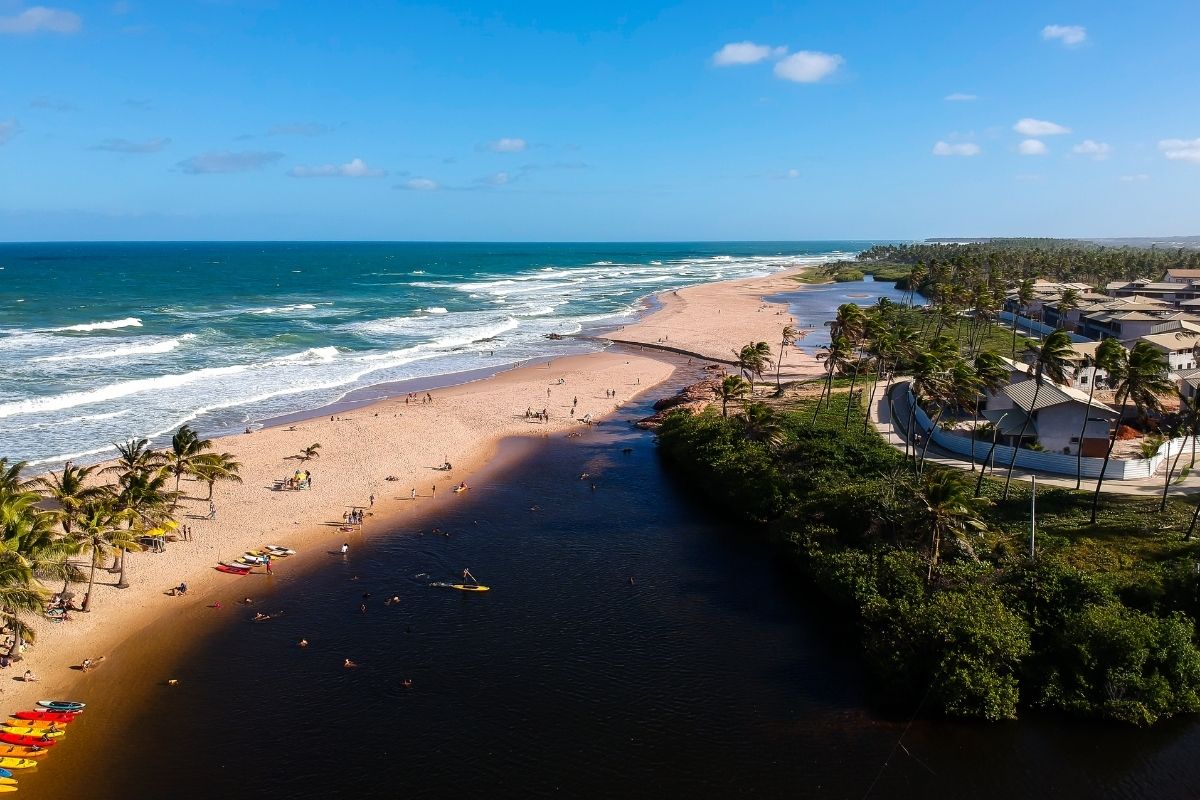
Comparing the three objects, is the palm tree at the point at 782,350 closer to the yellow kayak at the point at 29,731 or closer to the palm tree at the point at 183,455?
the palm tree at the point at 183,455

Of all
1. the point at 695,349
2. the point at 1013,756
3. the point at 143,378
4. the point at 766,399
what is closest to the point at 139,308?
the point at 143,378

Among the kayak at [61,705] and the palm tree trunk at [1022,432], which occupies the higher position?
the palm tree trunk at [1022,432]

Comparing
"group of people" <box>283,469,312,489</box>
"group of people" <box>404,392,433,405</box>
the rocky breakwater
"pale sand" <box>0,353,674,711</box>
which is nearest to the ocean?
"group of people" <box>404,392,433,405</box>

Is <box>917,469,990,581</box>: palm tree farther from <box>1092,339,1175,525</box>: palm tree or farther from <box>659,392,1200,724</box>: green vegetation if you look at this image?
<box>1092,339,1175,525</box>: palm tree

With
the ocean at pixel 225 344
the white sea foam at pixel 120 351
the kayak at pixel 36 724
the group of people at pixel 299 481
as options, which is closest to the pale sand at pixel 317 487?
the group of people at pixel 299 481

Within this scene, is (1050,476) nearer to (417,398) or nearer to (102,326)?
(417,398)

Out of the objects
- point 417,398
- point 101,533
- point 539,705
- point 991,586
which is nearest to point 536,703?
point 539,705
